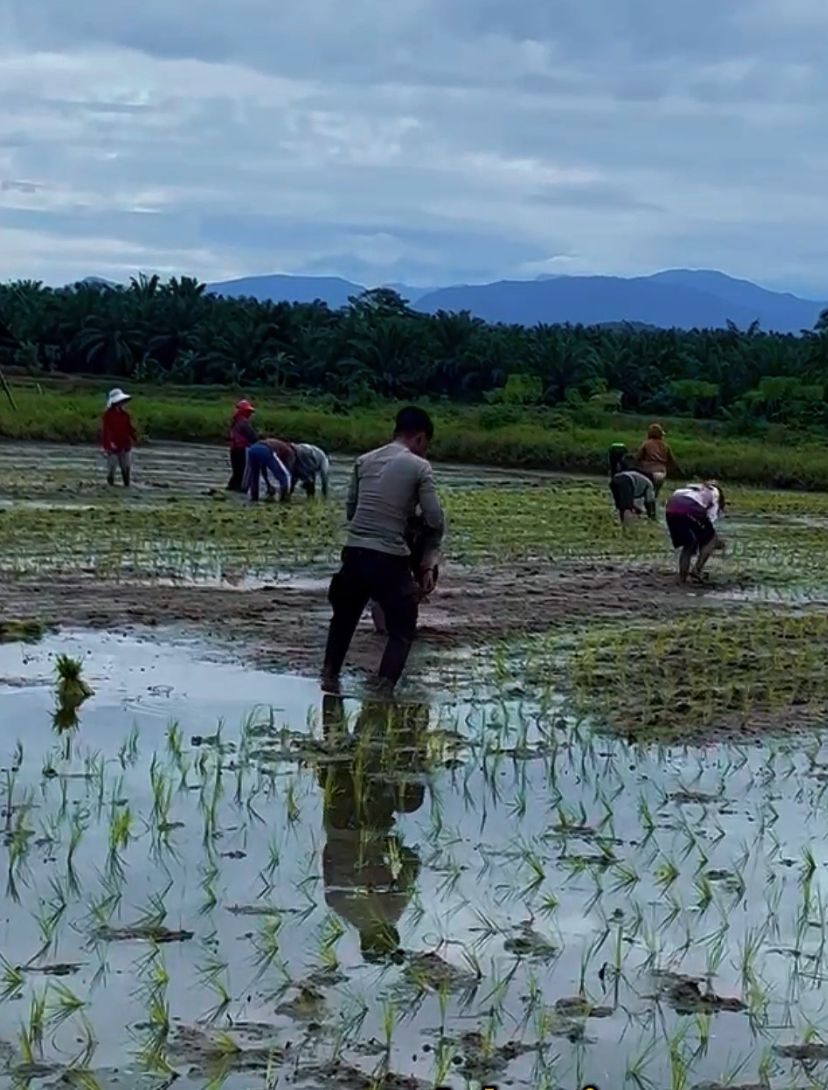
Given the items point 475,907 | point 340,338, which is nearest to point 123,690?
point 475,907

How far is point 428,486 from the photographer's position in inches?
328

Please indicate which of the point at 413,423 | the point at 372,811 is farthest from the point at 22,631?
the point at 372,811

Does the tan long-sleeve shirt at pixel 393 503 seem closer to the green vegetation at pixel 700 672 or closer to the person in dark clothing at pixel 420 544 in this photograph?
the person in dark clothing at pixel 420 544

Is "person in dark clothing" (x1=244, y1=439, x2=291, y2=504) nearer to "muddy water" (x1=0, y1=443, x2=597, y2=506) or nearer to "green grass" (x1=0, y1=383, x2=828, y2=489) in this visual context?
"muddy water" (x1=0, y1=443, x2=597, y2=506)

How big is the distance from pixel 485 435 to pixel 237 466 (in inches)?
538

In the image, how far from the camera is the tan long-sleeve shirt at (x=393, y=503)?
8336 millimetres

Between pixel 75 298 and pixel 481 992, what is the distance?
46.8 m

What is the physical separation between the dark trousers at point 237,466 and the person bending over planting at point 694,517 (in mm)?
8068

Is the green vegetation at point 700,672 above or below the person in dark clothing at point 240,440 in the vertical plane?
below

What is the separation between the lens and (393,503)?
27.4 feet

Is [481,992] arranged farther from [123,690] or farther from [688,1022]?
[123,690]

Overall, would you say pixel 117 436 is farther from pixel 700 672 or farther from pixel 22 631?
pixel 700 672

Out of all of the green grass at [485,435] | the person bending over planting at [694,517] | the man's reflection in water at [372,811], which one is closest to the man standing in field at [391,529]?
the man's reflection in water at [372,811]

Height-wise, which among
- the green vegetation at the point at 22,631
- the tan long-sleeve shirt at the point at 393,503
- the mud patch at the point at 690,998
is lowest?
the mud patch at the point at 690,998
